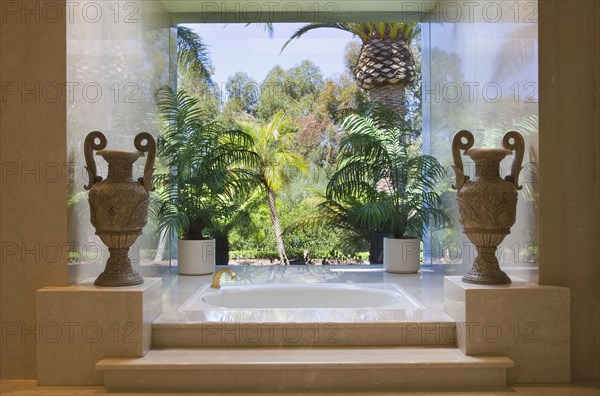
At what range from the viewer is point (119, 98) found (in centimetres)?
380

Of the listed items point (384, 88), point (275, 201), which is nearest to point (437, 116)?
point (384, 88)

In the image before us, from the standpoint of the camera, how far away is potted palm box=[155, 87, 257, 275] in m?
4.75

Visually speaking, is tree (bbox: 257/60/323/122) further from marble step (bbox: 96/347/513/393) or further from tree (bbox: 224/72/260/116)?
marble step (bbox: 96/347/513/393)

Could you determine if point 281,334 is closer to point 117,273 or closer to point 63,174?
point 117,273

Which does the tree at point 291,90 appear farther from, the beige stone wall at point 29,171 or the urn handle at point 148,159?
the beige stone wall at point 29,171

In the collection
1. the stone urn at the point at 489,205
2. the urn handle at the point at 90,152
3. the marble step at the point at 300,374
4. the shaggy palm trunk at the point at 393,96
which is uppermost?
the shaggy palm trunk at the point at 393,96

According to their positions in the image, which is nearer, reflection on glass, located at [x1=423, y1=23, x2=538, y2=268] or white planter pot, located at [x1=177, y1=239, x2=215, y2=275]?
reflection on glass, located at [x1=423, y1=23, x2=538, y2=268]

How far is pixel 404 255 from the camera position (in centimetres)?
490

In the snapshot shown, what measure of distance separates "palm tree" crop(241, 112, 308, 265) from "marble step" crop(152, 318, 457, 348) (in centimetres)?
269

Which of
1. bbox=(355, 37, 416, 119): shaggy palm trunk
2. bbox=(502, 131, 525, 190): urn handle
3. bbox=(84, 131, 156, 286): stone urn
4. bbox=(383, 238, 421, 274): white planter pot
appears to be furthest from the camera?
bbox=(355, 37, 416, 119): shaggy palm trunk

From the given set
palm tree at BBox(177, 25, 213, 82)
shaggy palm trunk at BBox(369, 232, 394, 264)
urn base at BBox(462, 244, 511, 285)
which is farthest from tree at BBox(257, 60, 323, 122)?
urn base at BBox(462, 244, 511, 285)

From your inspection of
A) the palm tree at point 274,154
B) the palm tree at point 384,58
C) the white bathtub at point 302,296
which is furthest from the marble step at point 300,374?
the palm tree at point 384,58

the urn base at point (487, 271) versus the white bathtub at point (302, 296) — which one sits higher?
the urn base at point (487, 271)

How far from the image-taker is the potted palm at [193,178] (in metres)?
4.75
